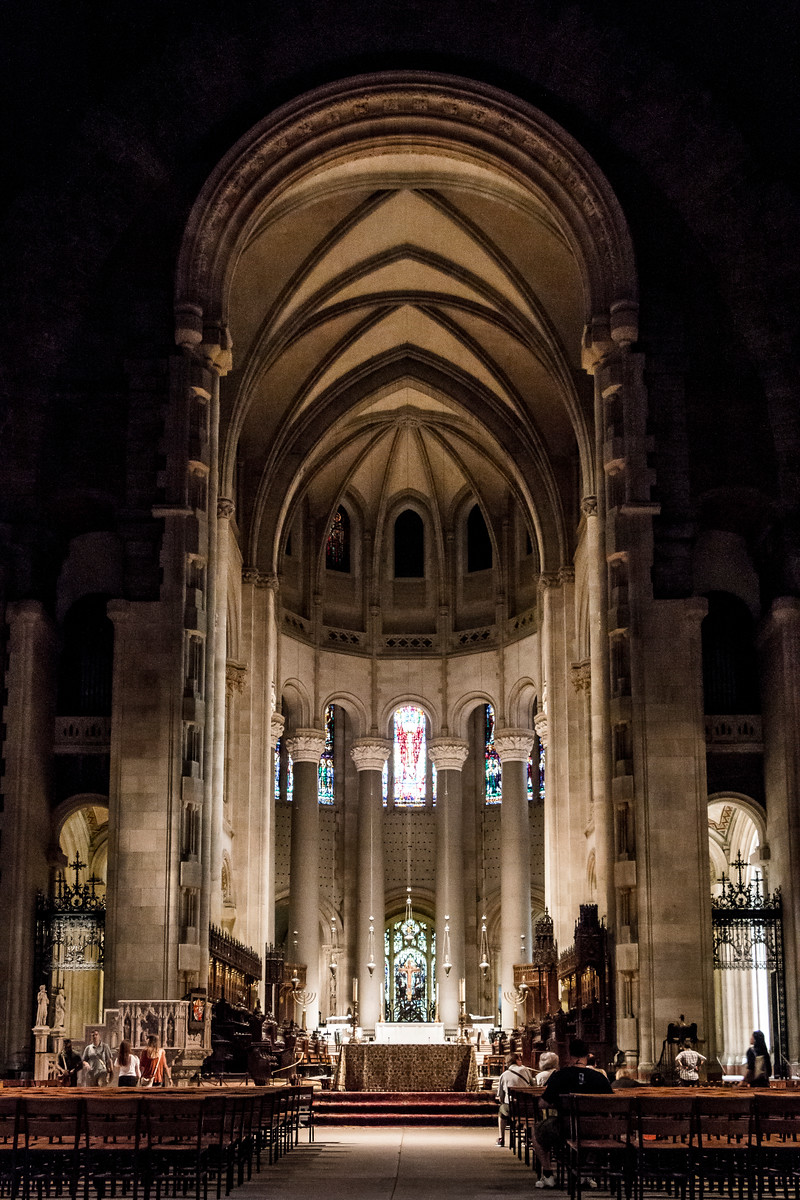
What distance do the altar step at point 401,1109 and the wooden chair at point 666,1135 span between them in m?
11.6

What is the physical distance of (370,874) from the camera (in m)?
42.1

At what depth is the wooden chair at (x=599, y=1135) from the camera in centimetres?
1118

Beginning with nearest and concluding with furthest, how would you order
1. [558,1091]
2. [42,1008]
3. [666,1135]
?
1. [666,1135]
2. [558,1091]
3. [42,1008]

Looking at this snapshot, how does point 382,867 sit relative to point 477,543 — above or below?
below

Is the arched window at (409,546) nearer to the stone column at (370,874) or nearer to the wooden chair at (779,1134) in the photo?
the stone column at (370,874)

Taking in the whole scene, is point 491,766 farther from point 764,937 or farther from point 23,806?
point 23,806

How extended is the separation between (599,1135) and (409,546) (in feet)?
113

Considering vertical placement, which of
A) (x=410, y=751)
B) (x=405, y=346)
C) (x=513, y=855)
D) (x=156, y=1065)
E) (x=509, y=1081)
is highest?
(x=405, y=346)

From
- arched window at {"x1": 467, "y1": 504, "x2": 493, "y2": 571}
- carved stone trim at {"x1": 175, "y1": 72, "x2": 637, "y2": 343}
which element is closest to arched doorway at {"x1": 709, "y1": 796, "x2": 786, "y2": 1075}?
carved stone trim at {"x1": 175, "y1": 72, "x2": 637, "y2": 343}

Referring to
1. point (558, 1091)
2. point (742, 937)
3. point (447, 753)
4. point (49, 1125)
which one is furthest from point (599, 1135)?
point (447, 753)

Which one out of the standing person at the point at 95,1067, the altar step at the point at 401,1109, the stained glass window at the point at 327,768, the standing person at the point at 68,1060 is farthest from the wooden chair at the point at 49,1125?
the stained glass window at the point at 327,768

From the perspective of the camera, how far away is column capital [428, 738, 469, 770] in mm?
42844

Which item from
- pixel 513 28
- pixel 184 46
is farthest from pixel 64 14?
pixel 513 28

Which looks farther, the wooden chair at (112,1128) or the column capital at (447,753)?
the column capital at (447,753)
